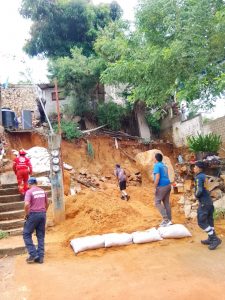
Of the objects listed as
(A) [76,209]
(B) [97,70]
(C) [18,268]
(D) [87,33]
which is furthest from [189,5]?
(D) [87,33]

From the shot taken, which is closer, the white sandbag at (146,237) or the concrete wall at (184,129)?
the white sandbag at (146,237)

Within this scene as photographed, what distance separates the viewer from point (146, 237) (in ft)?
21.3

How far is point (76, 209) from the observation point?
27.7 feet

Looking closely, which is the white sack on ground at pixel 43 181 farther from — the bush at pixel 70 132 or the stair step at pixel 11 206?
the bush at pixel 70 132

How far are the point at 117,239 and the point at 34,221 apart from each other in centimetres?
163

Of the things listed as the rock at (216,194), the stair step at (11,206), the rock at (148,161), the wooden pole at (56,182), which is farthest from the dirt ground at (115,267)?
the rock at (148,161)

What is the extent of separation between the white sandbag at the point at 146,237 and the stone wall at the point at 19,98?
51.0ft

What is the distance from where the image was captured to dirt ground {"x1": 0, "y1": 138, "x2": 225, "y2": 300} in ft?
13.9

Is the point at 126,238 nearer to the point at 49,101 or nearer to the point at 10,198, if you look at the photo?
the point at 10,198

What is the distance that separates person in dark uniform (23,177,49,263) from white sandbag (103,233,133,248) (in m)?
1.25

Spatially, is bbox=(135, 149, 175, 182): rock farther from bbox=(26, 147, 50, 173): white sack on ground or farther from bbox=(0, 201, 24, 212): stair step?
bbox=(0, 201, 24, 212): stair step

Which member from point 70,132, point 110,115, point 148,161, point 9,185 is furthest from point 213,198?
point 110,115

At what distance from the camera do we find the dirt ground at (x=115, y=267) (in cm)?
424

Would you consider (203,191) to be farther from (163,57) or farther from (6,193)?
(6,193)
